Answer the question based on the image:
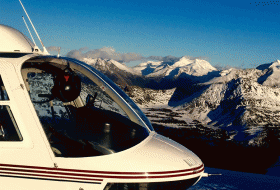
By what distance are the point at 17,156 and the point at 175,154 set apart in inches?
98.9

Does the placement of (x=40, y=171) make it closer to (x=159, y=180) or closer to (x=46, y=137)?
(x=46, y=137)

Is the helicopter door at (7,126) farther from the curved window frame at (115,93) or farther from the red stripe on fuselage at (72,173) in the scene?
the curved window frame at (115,93)

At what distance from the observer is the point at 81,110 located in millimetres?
5801

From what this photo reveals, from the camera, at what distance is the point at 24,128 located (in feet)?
13.6

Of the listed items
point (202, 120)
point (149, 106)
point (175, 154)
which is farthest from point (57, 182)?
point (149, 106)

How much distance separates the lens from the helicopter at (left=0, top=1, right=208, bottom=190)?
4.05 m

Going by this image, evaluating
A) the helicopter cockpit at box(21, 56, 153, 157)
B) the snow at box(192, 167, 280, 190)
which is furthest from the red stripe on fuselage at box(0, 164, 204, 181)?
the snow at box(192, 167, 280, 190)

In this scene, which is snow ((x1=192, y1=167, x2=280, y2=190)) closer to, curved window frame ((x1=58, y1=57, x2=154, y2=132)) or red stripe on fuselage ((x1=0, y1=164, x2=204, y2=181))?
curved window frame ((x1=58, y1=57, x2=154, y2=132))

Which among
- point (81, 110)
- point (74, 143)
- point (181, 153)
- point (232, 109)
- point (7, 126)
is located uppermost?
point (7, 126)

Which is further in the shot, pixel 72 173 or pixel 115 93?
pixel 115 93

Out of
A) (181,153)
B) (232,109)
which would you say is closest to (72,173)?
(181,153)

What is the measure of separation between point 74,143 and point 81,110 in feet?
4.61

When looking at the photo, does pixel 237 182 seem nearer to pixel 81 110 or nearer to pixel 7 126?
pixel 81 110

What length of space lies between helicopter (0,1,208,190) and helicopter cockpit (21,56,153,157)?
0.05 feet
